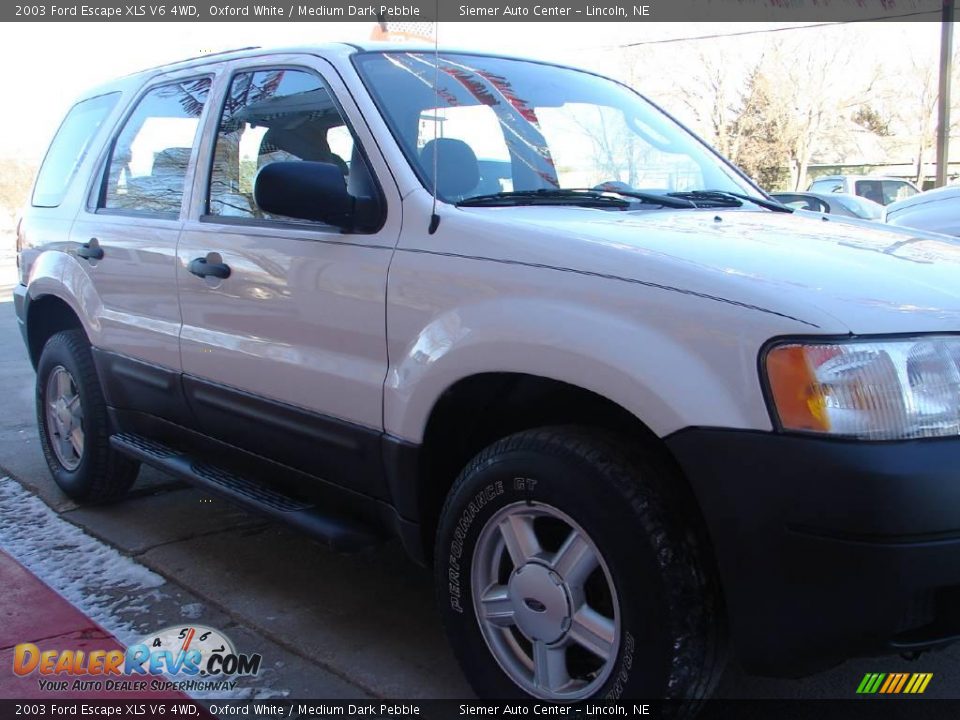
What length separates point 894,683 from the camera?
2.81m

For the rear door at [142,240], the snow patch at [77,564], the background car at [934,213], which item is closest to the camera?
the snow patch at [77,564]

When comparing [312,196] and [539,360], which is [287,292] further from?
[539,360]

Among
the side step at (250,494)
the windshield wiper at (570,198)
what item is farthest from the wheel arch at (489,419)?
the windshield wiper at (570,198)

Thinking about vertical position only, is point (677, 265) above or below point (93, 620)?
above

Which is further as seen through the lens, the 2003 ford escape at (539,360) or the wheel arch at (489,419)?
the wheel arch at (489,419)

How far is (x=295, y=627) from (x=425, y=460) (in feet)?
3.25

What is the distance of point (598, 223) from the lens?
253 cm

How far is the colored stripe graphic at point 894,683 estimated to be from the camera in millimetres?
2771

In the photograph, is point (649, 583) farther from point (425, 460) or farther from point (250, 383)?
point (250, 383)

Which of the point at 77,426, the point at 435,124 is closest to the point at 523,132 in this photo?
the point at 435,124

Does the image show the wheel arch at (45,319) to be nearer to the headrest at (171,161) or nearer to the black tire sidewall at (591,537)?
the headrest at (171,161)

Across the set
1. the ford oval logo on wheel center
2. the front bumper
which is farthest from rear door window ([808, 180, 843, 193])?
the front bumper

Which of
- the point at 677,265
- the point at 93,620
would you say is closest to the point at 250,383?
the point at 93,620

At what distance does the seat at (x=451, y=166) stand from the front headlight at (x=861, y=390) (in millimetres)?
1228
